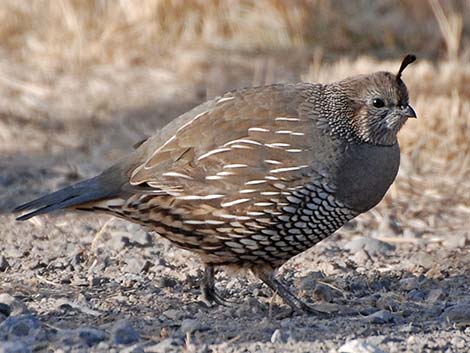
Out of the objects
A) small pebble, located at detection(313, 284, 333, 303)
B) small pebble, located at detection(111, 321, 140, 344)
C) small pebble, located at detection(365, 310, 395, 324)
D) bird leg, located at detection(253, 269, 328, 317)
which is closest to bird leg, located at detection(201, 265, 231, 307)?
bird leg, located at detection(253, 269, 328, 317)

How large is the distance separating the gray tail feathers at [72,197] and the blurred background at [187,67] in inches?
88.9

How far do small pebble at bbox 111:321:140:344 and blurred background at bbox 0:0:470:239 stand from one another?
336 cm

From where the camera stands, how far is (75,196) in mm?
5695

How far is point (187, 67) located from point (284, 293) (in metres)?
5.04

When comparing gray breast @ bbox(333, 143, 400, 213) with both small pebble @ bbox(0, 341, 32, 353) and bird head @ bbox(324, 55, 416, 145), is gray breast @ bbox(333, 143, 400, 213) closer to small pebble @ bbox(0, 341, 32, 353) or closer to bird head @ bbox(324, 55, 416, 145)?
bird head @ bbox(324, 55, 416, 145)

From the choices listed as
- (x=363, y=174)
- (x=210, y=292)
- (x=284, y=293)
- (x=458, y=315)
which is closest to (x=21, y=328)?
(x=210, y=292)

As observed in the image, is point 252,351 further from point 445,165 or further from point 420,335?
point 445,165

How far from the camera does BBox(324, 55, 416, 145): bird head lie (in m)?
5.64

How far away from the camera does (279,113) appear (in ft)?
18.1

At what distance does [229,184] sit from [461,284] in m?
1.57

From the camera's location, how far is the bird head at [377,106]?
18.5 feet

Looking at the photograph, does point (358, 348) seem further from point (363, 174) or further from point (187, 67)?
point (187, 67)

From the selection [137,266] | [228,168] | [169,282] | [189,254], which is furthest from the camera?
[189,254]

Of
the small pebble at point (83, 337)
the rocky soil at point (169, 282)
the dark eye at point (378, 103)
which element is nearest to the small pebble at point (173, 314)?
the rocky soil at point (169, 282)
